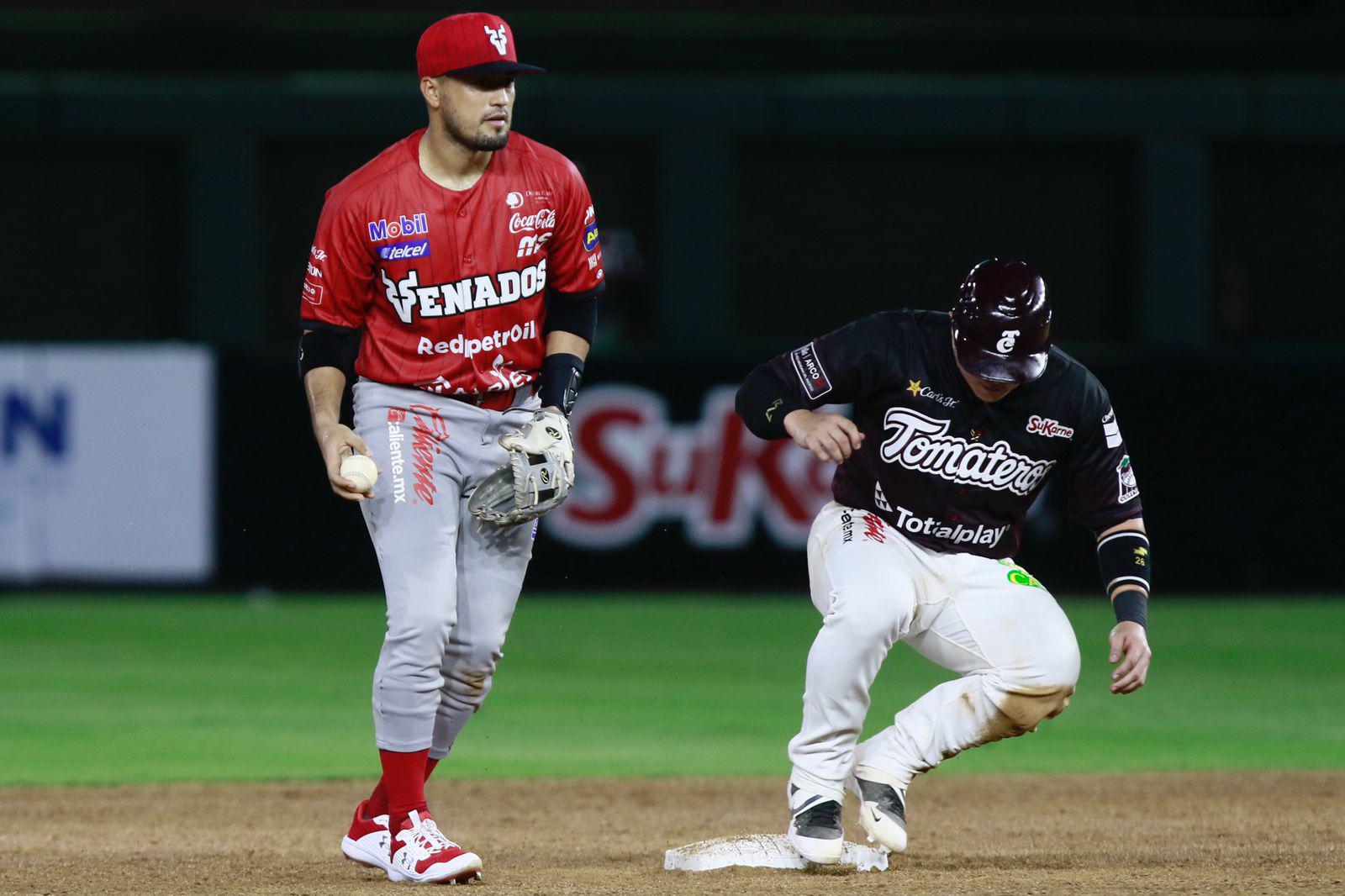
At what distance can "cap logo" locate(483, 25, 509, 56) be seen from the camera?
5199mm

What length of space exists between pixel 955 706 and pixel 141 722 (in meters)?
4.50

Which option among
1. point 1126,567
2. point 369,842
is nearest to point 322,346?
point 369,842

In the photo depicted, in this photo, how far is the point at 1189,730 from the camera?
8492mm

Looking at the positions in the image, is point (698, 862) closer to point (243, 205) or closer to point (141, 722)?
point (141, 722)

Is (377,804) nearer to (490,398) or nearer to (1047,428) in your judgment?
(490,398)

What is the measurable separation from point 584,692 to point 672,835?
325 cm

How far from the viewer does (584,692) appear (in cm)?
949

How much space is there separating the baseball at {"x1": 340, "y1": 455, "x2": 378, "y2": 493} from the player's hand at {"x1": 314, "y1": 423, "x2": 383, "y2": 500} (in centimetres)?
1

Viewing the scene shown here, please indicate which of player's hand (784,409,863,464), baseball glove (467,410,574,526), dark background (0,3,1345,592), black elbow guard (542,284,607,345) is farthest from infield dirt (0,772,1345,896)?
dark background (0,3,1345,592)

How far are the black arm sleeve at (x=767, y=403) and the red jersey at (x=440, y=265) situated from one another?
0.60 m

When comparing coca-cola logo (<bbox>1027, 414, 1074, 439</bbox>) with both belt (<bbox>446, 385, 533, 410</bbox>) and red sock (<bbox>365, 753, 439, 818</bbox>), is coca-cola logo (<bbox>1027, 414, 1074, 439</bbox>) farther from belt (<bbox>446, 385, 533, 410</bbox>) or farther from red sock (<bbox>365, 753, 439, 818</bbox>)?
red sock (<bbox>365, 753, 439, 818</bbox>)

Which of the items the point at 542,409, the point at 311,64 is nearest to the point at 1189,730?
the point at 542,409

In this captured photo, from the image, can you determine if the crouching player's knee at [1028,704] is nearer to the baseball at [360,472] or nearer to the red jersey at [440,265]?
the red jersey at [440,265]

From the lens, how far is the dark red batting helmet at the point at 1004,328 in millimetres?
5219
